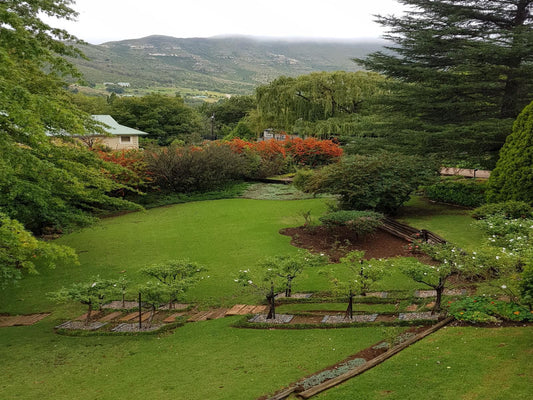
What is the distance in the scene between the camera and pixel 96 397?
4668 millimetres

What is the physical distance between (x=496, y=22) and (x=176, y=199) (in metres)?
15.3

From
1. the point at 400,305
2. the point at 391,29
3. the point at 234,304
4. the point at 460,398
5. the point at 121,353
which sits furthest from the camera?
the point at 391,29

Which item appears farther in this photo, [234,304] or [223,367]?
[234,304]

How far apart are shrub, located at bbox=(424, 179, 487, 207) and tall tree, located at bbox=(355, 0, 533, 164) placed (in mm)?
1330

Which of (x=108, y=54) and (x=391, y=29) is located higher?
(x=108, y=54)

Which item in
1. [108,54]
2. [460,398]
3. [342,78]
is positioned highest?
[108,54]

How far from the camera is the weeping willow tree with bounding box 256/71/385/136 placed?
2842cm

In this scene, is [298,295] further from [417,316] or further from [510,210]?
[510,210]

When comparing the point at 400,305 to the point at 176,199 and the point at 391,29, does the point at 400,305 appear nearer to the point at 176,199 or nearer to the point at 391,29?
the point at 391,29

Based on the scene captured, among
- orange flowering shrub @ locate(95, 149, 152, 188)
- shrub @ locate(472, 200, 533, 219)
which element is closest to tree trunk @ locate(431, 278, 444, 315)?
shrub @ locate(472, 200, 533, 219)

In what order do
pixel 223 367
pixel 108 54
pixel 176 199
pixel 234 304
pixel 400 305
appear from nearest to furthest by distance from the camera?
pixel 223 367
pixel 400 305
pixel 234 304
pixel 176 199
pixel 108 54

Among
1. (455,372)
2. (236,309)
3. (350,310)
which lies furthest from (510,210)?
(455,372)


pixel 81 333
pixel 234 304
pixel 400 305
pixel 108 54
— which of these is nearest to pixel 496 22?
pixel 400 305

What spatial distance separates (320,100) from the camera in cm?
2916
